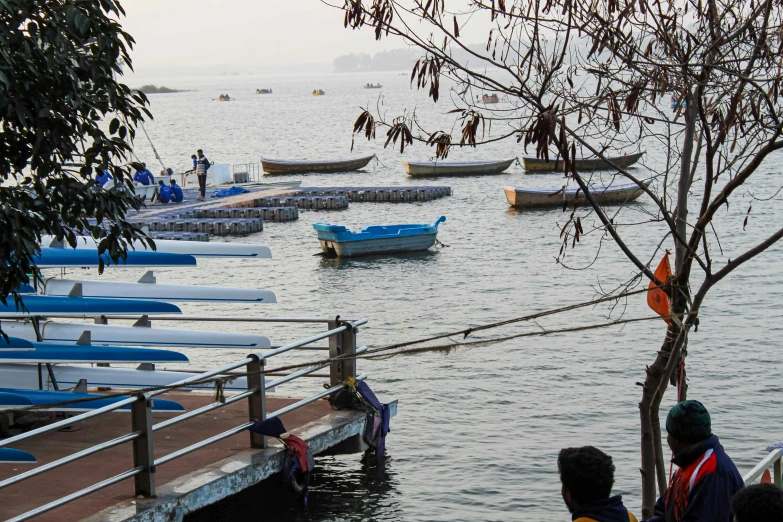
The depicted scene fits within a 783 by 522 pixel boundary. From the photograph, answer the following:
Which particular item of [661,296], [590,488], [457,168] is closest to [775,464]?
[661,296]

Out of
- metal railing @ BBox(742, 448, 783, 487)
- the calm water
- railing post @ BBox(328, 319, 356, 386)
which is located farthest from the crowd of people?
railing post @ BBox(328, 319, 356, 386)

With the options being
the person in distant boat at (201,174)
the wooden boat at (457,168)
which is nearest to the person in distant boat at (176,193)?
the person in distant boat at (201,174)

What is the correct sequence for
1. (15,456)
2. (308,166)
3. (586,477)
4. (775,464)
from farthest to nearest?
(308,166)
(15,456)
(775,464)
(586,477)

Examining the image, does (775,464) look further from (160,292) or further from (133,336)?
(160,292)

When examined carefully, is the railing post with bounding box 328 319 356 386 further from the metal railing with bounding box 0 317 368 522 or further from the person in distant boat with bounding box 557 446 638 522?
the person in distant boat with bounding box 557 446 638 522

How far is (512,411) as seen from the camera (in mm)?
16609

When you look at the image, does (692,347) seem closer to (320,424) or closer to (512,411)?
(512,411)

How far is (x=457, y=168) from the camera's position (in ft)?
208

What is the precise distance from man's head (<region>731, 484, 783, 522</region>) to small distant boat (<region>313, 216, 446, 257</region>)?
2852 centimetres

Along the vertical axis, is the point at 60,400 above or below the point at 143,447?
below

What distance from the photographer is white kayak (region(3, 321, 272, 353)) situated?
1215 cm

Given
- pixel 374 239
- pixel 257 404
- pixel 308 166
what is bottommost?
pixel 374 239

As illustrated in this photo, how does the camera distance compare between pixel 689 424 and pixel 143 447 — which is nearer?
pixel 689 424

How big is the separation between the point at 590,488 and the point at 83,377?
857 cm
